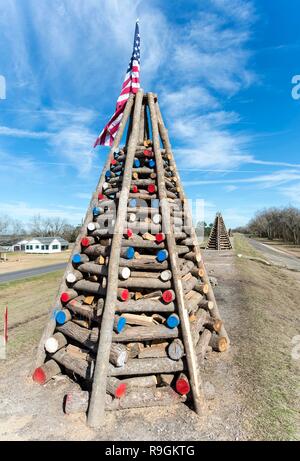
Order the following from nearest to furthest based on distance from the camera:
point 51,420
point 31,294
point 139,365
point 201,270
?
1. point 51,420
2. point 139,365
3. point 201,270
4. point 31,294

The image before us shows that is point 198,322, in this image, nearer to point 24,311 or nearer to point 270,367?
point 270,367

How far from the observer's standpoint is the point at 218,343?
295 inches

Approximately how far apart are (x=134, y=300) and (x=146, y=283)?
0.49 meters

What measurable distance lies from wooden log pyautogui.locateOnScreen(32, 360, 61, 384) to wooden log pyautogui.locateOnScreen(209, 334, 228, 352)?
13.3 feet

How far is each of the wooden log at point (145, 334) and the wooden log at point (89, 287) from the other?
101 cm

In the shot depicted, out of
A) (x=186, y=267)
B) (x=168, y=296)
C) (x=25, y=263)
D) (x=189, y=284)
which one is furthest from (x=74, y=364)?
(x=25, y=263)

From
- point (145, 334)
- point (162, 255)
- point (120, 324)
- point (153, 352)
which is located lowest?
point (153, 352)

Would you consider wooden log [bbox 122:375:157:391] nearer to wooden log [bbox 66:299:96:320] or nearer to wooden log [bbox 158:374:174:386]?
wooden log [bbox 158:374:174:386]

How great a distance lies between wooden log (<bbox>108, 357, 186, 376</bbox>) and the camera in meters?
5.50

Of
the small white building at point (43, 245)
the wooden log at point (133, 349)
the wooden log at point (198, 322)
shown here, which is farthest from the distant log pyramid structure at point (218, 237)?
the small white building at point (43, 245)
